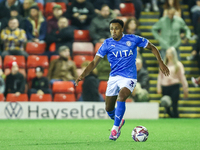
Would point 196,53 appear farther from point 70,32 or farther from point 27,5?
point 27,5

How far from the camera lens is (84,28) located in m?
15.1

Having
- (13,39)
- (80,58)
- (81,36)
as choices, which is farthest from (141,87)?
(13,39)

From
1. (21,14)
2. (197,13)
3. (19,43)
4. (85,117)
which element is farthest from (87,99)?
(197,13)

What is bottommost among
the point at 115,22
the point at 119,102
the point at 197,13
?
the point at 119,102

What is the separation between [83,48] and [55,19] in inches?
57.6

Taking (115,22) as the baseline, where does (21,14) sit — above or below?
above

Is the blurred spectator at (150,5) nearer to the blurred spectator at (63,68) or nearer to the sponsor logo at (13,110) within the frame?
the blurred spectator at (63,68)

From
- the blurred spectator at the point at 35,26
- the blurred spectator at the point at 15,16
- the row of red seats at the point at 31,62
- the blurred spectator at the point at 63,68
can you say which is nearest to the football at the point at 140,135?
the blurred spectator at the point at 63,68

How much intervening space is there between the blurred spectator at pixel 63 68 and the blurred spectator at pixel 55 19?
1.71m

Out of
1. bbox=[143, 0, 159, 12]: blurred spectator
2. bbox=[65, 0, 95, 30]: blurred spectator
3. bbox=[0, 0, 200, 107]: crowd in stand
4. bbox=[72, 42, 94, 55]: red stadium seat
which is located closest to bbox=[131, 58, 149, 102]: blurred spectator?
bbox=[0, 0, 200, 107]: crowd in stand

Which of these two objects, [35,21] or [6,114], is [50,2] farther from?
[6,114]

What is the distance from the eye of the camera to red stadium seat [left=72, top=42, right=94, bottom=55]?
1433cm

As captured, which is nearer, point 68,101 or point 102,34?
point 68,101

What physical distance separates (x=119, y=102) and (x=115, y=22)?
126 centimetres
